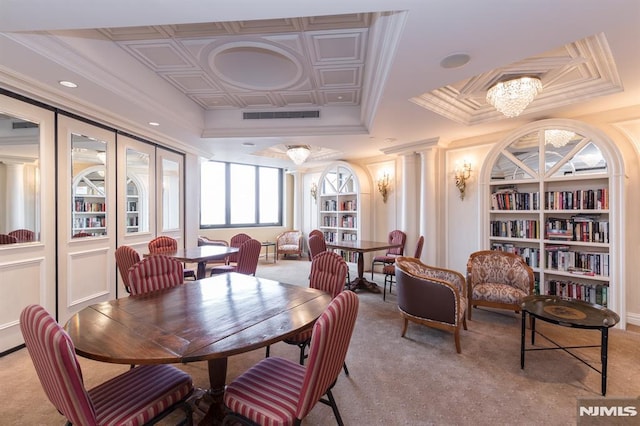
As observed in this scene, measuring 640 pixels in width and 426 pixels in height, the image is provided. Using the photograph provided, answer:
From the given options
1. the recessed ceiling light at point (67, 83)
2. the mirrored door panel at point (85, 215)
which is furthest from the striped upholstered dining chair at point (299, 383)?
the recessed ceiling light at point (67, 83)

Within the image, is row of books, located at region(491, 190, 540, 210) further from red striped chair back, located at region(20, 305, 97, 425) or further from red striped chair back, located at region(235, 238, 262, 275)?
red striped chair back, located at region(20, 305, 97, 425)

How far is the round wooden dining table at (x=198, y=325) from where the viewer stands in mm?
1300

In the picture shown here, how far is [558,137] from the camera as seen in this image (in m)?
3.69

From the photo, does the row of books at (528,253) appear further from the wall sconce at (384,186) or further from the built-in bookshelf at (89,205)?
the built-in bookshelf at (89,205)

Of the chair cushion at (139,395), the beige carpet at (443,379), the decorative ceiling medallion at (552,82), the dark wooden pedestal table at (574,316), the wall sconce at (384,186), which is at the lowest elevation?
the beige carpet at (443,379)

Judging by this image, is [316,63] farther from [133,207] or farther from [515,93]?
[133,207]

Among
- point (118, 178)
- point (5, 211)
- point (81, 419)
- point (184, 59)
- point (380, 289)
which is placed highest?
point (184, 59)

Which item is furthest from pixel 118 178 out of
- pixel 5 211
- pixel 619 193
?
pixel 619 193

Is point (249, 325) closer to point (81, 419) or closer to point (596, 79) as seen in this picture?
point (81, 419)

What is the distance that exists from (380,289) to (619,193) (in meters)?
3.29

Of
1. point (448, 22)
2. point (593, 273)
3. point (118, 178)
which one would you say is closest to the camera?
point (448, 22)

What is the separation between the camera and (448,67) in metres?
2.50

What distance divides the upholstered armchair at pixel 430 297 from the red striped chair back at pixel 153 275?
2202 millimetres

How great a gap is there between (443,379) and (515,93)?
2754mm
